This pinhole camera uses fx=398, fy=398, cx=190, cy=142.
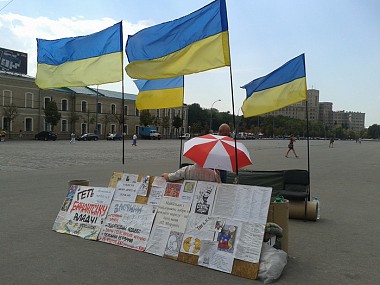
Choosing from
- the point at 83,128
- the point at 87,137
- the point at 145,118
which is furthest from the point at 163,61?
the point at 145,118

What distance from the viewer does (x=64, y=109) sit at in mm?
86938

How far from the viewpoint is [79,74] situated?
7.93 m

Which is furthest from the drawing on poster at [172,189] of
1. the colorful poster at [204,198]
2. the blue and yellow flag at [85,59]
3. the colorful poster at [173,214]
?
the blue and yellow flag at [85,59]

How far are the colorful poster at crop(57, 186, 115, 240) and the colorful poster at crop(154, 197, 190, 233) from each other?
108 cm

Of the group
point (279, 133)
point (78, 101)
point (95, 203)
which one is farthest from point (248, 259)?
point (279, 133)

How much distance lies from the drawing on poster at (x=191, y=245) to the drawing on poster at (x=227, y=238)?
0.31 m

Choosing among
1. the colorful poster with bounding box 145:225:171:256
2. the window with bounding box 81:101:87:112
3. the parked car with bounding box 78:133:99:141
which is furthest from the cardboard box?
the window with bounding box 81:101:87:112

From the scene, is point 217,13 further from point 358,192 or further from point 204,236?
point 358,192

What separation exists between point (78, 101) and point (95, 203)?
86.7 meters

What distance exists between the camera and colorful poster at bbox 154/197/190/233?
5.71 meters

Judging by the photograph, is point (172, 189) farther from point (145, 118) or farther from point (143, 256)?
point (145, 118)

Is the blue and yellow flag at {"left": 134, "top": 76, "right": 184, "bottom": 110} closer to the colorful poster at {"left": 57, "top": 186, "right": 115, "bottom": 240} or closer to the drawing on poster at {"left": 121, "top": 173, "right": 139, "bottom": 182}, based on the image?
the drawing on poster at {"left": 121, "top": 173, "right": 139, "bottom": 182}

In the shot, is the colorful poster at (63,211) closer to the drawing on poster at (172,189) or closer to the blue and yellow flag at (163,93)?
the drawing on poster at (172,189)

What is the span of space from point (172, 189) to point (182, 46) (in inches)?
92.4
